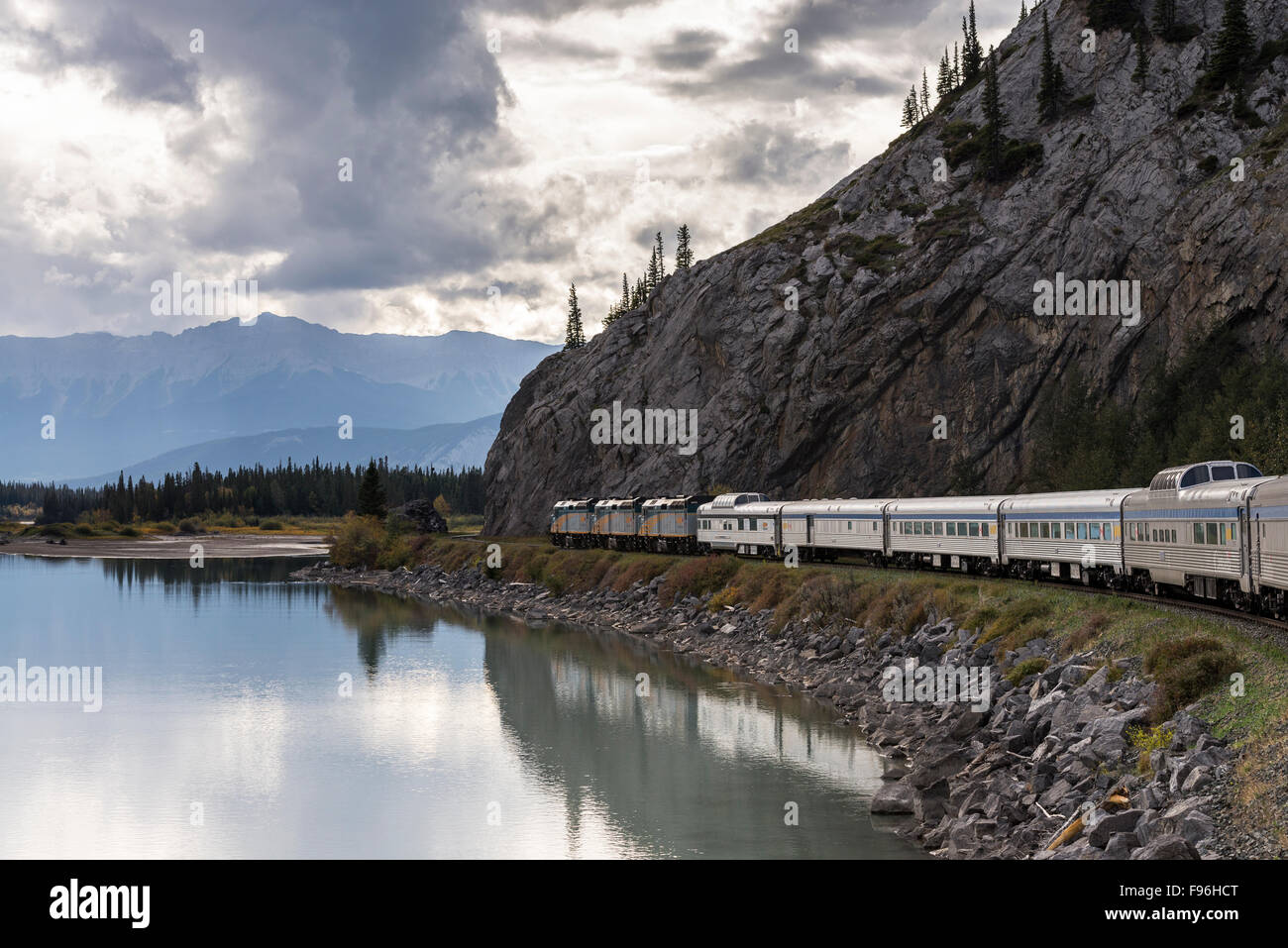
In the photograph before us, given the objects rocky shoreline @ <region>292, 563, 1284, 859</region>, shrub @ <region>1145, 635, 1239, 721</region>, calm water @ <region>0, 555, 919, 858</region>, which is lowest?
calm water @ <region>0, 555, 919, 858</region>

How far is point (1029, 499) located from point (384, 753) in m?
29.1

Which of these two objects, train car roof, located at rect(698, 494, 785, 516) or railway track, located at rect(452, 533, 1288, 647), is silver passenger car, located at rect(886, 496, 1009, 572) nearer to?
A: railway track, located at rect(452, 533, 1288, 647)

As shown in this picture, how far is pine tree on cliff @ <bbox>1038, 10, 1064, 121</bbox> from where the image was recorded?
4675 inches

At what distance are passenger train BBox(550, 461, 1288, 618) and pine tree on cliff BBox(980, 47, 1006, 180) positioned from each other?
54.1 m

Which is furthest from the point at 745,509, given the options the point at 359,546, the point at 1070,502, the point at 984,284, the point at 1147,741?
the point at 359,546

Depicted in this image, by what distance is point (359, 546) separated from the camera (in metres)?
137

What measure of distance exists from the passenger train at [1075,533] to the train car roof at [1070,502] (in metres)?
0.06

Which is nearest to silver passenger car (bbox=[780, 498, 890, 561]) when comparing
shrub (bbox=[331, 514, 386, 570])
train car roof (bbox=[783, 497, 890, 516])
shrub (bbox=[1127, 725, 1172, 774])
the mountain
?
train car roof (bbox=[783, 497, 890, 516])

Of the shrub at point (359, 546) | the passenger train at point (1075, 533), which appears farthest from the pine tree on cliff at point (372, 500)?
the passenger train at point (1075, 533)

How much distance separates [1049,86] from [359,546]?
94325mm

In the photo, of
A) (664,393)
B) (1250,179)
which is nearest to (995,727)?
(1250,179)

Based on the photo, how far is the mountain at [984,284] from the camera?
93.1 m

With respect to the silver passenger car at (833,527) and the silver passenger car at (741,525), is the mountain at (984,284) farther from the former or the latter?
the silver passenger car at (833,527)

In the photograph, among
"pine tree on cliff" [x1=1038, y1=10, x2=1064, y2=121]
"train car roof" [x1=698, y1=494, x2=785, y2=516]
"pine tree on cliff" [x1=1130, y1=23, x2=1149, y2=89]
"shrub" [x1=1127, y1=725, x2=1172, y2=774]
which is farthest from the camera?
"pine tree on cliff" [x1=1038, y1=10, x2=1064, y2=121]
